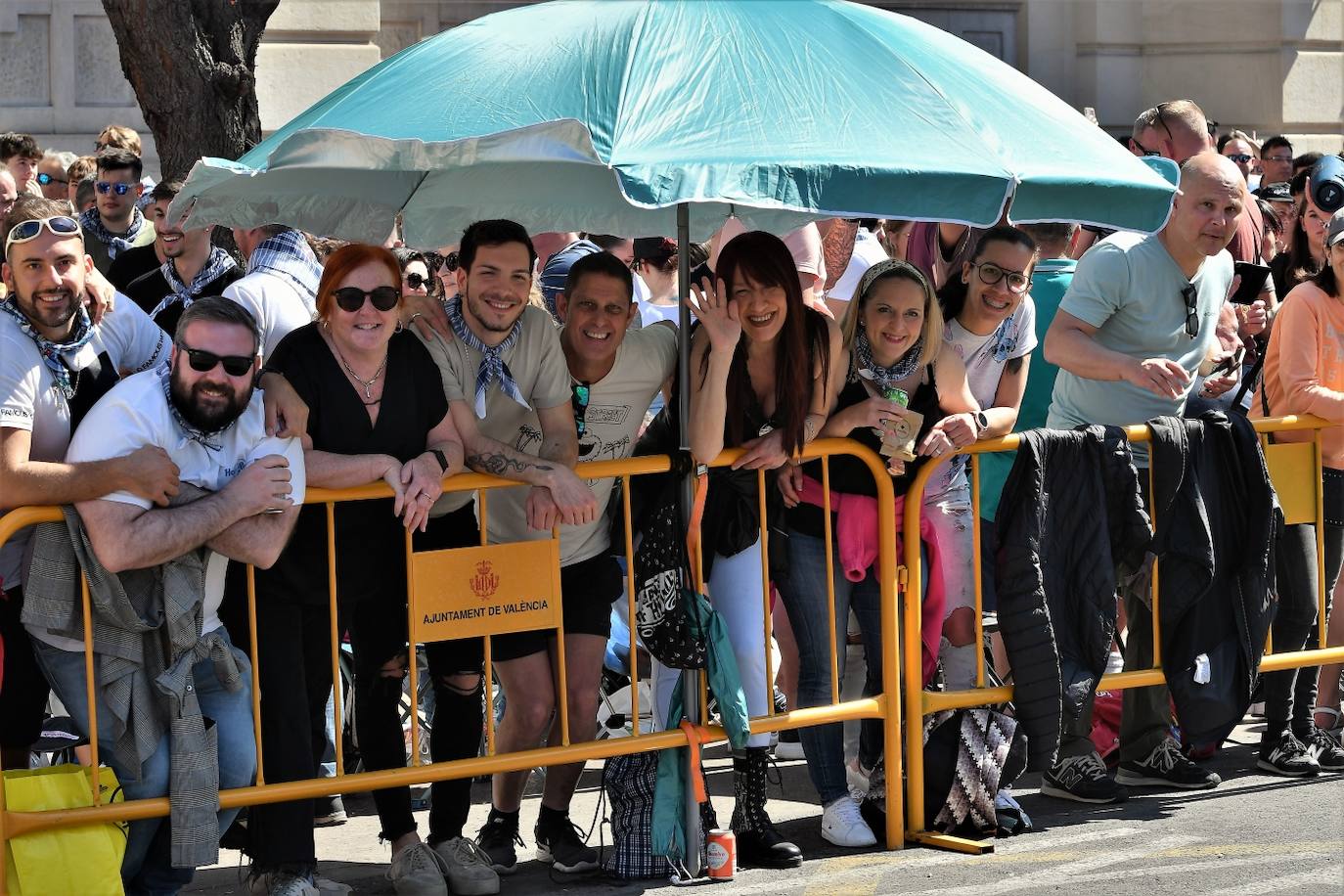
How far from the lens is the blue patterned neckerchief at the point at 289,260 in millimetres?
6348

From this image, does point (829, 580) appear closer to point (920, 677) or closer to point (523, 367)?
point (920, 677)

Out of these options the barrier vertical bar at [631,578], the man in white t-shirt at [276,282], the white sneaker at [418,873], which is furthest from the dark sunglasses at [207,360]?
the white sneaker at [418,873]

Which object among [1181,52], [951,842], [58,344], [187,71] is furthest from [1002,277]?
[1181,52]

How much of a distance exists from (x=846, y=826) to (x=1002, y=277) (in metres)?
1.97

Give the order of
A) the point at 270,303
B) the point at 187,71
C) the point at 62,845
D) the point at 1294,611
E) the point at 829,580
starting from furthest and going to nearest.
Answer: the point at 187,71 → the point at 1294,611 → the point at 270,303 → the point at 829,580 → the point at 62,845

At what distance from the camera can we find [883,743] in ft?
19.9

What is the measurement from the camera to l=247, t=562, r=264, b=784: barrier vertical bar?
5230mm

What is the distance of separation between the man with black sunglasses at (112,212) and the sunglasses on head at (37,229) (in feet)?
12.0

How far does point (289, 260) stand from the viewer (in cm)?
639

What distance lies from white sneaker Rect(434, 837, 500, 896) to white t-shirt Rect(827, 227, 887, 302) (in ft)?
12.6

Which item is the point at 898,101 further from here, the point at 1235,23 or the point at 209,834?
the point at 1235,23

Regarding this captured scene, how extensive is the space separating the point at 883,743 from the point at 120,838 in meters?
2.50

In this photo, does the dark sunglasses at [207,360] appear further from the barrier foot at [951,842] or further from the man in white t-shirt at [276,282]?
the barrier foot at [951,842]

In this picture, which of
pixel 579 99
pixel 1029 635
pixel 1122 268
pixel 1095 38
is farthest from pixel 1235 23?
pixel 579 99
